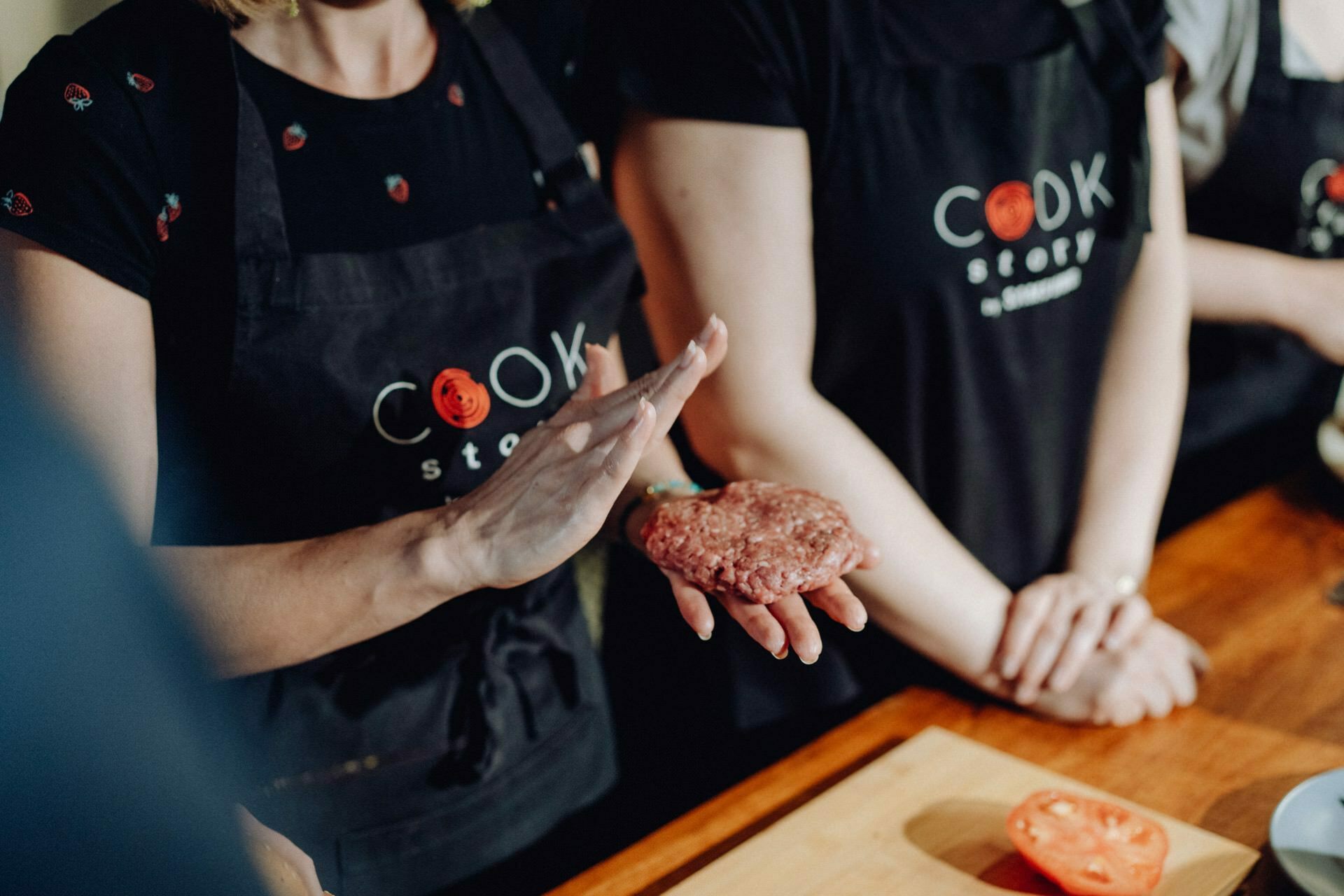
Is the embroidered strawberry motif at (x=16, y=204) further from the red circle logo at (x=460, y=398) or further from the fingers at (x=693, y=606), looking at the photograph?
the fingers at (x=693, y=606)

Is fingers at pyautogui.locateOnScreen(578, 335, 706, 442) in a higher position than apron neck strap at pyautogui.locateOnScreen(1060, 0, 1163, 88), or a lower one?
lower

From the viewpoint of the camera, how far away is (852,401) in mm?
1279

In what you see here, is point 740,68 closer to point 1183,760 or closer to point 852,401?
point 852,401

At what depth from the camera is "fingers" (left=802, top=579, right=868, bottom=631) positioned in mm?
759

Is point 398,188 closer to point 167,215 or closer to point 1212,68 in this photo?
point 167,215

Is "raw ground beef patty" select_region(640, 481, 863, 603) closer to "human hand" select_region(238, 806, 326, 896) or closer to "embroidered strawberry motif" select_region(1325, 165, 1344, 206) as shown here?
"human hand" select_region(238, 806, 326, 896)

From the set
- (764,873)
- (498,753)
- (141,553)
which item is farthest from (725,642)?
(141,553)

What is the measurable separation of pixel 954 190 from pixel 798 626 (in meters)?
0.67

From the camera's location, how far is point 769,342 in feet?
3.61

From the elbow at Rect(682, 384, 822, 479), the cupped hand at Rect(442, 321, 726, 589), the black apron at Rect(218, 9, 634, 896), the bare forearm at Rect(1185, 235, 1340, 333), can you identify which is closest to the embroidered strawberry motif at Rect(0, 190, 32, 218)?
the black apron at Rect(218, 9, 634, 896)

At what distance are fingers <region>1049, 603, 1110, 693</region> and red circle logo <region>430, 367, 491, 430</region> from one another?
68cm

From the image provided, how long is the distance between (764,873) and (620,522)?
340mm

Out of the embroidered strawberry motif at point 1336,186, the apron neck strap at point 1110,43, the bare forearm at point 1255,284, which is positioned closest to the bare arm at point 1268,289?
the bare forearm at point 1255,284

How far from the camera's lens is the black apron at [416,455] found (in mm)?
878
